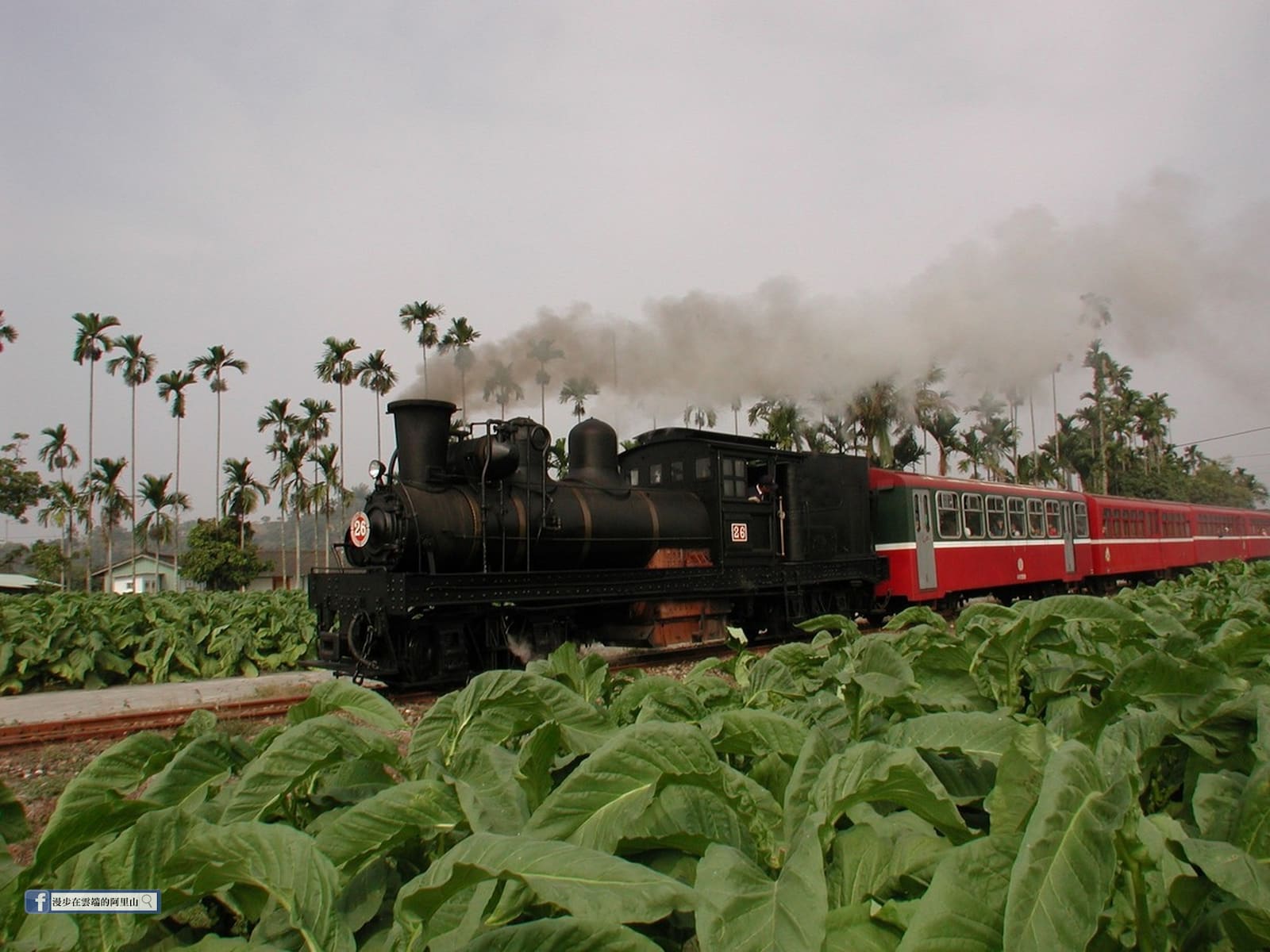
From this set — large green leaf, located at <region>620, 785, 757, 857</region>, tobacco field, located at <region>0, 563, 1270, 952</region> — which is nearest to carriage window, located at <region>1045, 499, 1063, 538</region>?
tobacco field, located at <region>0, 563, 1270, 952</region>

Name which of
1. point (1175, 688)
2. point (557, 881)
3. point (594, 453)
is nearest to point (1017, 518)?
point (594, 453)

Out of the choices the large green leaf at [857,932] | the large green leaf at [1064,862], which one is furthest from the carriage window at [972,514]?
the large green leaf at [857,932]

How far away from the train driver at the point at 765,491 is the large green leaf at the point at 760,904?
49.0ft

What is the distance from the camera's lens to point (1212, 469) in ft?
318

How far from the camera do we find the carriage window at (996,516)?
2019 cm

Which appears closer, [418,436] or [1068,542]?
[418,436]

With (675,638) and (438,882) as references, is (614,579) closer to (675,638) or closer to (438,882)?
(675,638)

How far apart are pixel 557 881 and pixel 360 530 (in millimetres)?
10869

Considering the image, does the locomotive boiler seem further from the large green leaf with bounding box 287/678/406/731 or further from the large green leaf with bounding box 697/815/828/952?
the large green leaf with bounding box 697/815/828/952

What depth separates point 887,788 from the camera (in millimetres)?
1293

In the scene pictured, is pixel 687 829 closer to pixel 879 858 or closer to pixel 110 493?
pixel 879 858

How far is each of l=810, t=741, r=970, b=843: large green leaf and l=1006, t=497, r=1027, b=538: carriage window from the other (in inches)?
840

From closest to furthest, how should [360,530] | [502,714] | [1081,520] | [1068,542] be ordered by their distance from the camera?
[502,714] < [360,530] < [1068,542] < [1081,520]

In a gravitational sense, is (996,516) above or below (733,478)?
below
